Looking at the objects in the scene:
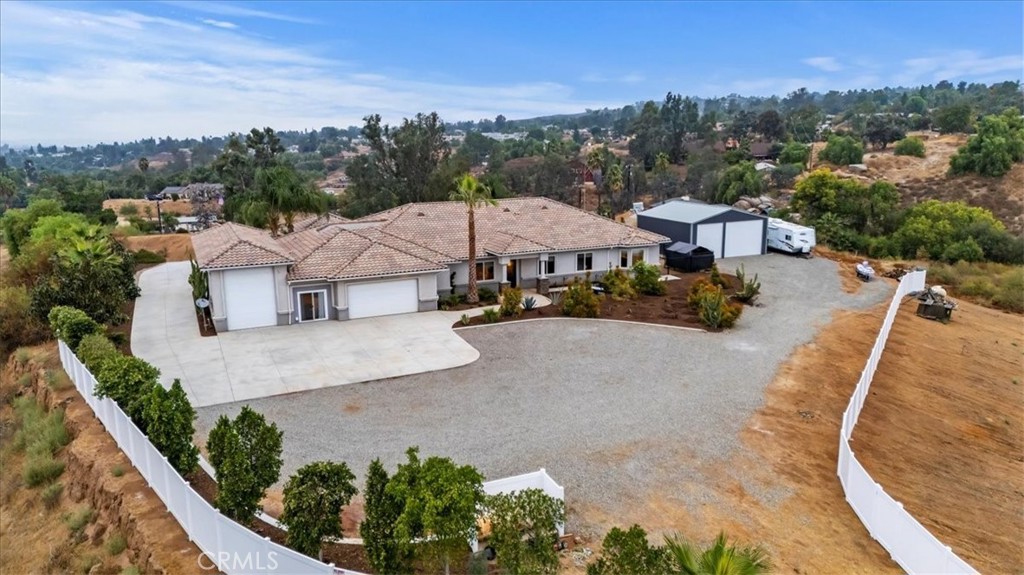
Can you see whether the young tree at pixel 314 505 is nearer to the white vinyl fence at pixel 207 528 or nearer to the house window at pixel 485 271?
the white vinyl fence at pixel 207 528

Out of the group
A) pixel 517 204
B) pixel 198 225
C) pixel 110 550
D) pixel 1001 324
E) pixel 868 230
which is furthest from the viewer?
pixel 198 225

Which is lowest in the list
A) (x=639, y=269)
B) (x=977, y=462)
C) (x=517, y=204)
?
(x=977, y=462)

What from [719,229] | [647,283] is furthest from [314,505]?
[719,229]

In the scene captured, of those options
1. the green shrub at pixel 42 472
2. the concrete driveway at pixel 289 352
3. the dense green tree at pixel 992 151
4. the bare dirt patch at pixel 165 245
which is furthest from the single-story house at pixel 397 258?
the dense green tree at pixel 992 151

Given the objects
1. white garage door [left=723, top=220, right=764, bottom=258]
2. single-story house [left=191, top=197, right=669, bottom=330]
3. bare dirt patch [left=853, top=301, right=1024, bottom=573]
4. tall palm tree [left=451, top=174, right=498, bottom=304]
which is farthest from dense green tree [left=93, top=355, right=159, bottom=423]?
white garage door [left=723, top=220, right=764, bottom=258]

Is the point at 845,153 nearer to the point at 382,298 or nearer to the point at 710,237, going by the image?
the point at 710,237

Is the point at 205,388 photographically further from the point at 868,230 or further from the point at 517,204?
the point at 868,230

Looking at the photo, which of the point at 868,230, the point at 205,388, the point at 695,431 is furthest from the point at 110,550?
the point at 868,230
